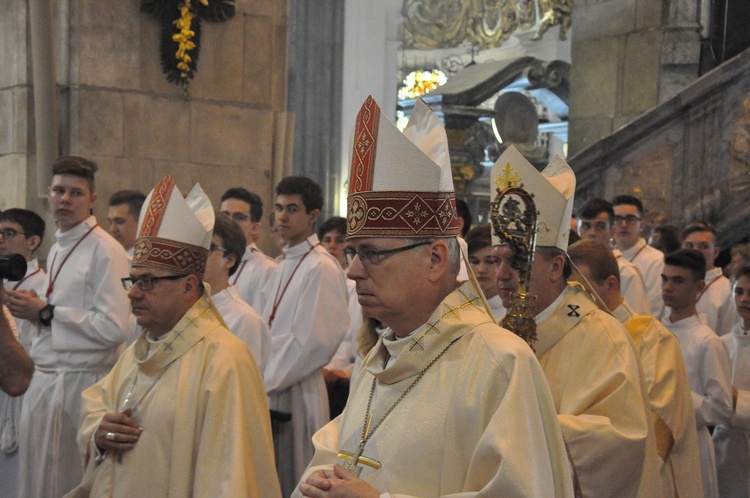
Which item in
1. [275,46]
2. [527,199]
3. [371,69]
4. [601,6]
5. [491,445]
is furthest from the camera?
[371,69]

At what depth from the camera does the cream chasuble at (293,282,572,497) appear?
2.57 meters

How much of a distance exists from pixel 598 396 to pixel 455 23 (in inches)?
953

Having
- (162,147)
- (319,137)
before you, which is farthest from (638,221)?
(319,137)

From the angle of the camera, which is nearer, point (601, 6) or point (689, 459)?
point (689, 459)

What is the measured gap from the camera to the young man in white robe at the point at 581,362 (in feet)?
12.8

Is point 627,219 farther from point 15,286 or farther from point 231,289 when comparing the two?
point 15,286

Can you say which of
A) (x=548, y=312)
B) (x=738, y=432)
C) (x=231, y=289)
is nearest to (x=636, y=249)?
(x=738, y=432)

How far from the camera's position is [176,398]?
4105 mm

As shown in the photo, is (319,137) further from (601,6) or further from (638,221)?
(638,221)

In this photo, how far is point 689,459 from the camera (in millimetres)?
4898

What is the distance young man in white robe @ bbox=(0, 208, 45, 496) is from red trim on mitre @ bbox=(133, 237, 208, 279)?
2.08 m

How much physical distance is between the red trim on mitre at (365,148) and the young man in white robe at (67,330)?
322 cm

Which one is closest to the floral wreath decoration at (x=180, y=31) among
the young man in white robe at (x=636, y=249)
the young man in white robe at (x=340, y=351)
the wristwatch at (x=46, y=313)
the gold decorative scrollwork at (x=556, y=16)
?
the young man in white robe at (x=340, y=351)

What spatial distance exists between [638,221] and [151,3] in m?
4.66
